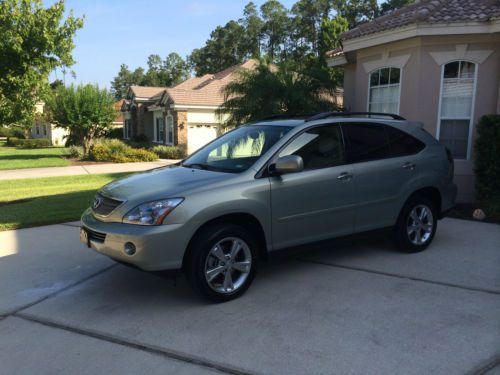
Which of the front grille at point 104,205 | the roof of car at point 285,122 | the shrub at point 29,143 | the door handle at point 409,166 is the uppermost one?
the roof of car at point 285,122

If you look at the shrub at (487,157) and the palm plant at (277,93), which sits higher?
the palm plant at (277,93)

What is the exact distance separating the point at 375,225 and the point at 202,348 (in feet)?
9.17

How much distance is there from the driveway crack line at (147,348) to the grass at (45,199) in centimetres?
411

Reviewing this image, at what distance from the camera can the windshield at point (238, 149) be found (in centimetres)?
472

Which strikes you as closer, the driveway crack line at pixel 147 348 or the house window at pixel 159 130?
the driveway crack line at pixel 147 348

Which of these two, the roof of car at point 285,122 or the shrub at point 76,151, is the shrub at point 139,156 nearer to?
the shrub at point 76,151

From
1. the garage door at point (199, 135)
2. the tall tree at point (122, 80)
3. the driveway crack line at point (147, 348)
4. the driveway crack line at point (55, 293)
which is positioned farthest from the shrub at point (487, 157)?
the tall tree at point (122, 80)

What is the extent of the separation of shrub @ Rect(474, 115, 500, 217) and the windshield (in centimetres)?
517

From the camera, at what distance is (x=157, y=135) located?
30391 mm

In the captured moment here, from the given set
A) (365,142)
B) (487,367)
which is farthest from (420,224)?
(487,367)

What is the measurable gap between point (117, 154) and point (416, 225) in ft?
61.1

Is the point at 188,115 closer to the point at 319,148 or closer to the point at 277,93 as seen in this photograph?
the point at 277,93

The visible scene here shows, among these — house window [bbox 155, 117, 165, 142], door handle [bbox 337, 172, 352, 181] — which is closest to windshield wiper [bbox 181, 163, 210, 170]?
door handle [bbox 337, 172, 352, 181]

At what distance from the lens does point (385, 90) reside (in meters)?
10.3
